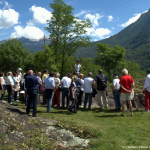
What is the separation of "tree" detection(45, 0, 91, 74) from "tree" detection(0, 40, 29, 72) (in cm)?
2820

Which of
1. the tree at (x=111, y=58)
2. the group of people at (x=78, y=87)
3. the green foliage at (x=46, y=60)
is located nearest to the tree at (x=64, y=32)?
the green foliage at (x=46, y=60)

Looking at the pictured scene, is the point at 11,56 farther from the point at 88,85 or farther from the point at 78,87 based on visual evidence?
the point at 88,85

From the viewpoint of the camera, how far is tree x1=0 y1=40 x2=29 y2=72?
51094 millimetres

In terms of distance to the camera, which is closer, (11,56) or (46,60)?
(46,60)

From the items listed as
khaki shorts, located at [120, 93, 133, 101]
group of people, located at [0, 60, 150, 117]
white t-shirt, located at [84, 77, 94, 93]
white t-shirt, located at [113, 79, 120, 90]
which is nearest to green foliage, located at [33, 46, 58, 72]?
group of people, located at [0, 60, 150, 117]

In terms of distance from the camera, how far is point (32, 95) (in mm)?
6664

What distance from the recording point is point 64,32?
2569cm

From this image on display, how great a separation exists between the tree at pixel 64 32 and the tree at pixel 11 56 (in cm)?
2820

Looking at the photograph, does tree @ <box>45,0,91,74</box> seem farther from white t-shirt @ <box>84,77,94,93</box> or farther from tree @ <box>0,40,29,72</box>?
tree @ <box>0,40,29,72</box>

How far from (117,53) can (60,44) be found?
40737 millimetres

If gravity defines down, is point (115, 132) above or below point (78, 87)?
below

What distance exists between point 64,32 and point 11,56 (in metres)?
31.1

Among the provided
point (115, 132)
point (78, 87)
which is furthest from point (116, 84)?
point (115, 132)

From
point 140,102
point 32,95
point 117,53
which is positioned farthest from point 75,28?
point 117,53
